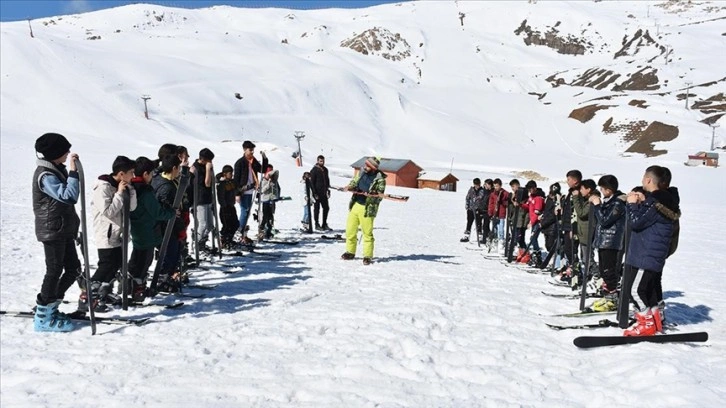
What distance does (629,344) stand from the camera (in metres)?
5.82

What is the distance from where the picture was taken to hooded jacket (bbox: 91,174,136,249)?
6.07 m

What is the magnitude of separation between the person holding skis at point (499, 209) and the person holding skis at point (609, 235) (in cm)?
593

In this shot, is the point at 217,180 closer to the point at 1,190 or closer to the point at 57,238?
the point at 57,238

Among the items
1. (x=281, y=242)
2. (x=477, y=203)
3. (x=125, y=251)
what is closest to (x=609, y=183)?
(x=125, y=251)

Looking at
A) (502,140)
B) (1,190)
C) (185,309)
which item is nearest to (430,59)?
(502,140)

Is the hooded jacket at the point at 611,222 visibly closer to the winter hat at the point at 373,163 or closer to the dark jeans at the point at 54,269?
the winter hat at the point at 373,163

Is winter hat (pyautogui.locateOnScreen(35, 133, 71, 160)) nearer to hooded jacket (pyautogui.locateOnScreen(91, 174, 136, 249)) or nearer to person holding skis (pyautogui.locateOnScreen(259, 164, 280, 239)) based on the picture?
hooded jacket (pyautogui.locateOnScreen(91, 174, 136, 249))

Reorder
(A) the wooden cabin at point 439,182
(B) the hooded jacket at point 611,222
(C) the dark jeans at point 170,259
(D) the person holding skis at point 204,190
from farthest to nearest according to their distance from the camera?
(A) the wooden cabin at point 439,182 < (D) the person holding skis at point 204,190 < (C) the dark jeans at point 170,259 < (B) the hooded jacket at point 611,222

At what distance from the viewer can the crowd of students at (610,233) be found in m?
6.03

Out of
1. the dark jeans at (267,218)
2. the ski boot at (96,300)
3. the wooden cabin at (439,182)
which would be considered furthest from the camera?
the wooden cabin at (439,182)

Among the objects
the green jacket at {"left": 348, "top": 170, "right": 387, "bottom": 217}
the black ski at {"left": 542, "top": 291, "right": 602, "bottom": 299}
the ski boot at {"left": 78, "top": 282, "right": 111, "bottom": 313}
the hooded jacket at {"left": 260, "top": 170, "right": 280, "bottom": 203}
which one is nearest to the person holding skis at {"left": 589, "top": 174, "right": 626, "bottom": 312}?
the black ski at {"left": 542, "top": 291, "right": 602, "bottom": 299}

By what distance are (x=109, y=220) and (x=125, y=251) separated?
431 millimetres

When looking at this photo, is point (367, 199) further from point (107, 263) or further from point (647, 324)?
point (647, 324)

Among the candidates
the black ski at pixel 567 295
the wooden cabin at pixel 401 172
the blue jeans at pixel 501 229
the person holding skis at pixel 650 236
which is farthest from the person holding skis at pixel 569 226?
the wooden cabin at pixel 401 172
